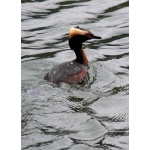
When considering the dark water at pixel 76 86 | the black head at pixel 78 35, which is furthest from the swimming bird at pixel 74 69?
the dark water at pixel 76 86

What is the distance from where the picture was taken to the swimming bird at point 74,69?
24.7 ft

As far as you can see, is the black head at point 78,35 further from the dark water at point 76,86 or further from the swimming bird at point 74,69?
the dark water at point 76,86

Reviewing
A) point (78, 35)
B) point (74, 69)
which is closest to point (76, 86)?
point (74, 69)

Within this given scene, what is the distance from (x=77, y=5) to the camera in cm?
1232

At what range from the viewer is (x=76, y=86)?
7.53 meters

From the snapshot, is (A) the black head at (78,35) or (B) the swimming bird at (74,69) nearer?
(B) the swimming bird at (74,69)

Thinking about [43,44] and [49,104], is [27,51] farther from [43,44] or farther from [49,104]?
[49,104]

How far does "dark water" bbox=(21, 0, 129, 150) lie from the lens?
5.68 metres

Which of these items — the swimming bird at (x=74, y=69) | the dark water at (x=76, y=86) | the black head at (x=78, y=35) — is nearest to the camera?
the dark water at (x=76, y=86)

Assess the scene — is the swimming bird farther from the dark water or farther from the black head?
the dark water

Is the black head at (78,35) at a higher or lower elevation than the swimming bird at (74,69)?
higher

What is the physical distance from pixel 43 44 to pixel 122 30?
206cm

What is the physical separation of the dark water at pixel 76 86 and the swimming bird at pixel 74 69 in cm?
14
